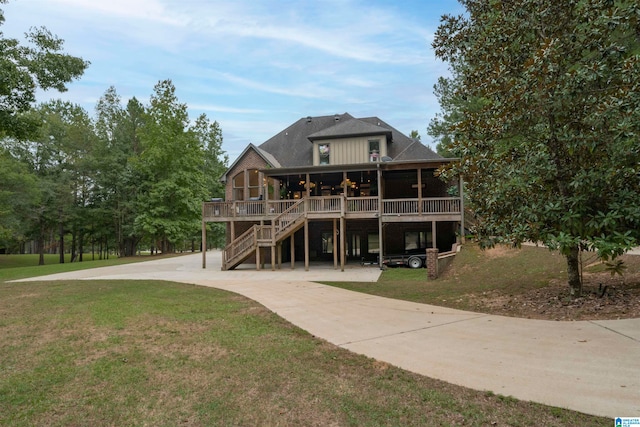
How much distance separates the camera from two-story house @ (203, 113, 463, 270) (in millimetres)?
17641

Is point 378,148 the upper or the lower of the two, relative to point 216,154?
lower

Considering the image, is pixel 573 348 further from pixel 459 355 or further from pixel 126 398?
pixel 126 398

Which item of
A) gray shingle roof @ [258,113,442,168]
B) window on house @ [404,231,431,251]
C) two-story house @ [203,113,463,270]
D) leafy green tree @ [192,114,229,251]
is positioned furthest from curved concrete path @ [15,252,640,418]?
leafy green tree @ [192,114,229,251]

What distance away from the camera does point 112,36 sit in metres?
15.7

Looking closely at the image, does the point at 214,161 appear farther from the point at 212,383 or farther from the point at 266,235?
the point at 212,383

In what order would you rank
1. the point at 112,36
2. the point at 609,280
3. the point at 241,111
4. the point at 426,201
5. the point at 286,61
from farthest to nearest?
the point at 241,111 < the point at 286,61 < the point at 426,201 < the point at 112,36 < the point at 609,280

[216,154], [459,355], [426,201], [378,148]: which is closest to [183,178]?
[216,154]

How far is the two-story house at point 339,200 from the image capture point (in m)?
17.6

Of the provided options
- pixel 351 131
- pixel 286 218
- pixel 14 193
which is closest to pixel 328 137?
pixel 351 131

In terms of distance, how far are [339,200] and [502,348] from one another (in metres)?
13.2

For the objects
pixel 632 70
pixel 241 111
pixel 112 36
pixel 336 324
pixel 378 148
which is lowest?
pixel 336 324

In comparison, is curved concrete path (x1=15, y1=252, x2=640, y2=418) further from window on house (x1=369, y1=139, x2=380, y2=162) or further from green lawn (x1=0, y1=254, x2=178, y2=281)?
green lawn (x1=0, y1=254, x2=178, y2=281)

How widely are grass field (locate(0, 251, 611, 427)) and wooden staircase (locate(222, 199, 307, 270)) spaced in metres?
10.8

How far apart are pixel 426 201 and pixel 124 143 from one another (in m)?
31.8
